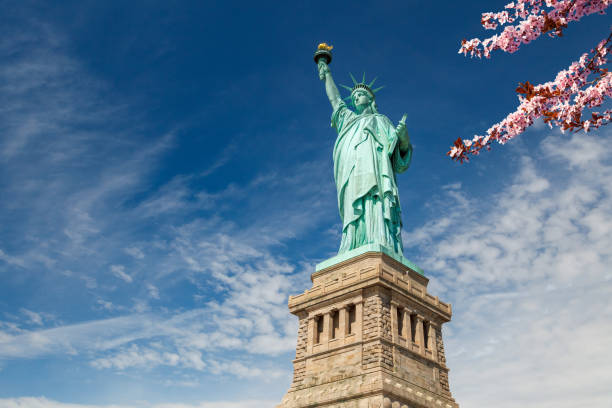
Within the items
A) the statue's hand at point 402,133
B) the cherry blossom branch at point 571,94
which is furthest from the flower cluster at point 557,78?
the statue's hand at point 402,133

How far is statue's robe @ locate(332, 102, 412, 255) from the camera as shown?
26.8m

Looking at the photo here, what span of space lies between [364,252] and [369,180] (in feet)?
14.2

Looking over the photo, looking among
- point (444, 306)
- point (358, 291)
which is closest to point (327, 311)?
point (358, 291)

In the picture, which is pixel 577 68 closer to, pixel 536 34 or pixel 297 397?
pixel 536 34

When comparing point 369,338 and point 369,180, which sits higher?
point 369,180

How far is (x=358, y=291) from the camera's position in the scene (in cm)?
2358

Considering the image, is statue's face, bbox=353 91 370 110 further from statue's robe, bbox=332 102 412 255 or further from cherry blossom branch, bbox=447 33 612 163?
cherry blossom branch, bbox=447 33 612 163

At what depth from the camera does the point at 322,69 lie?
35094 mm

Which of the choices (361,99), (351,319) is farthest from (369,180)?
(351,319)

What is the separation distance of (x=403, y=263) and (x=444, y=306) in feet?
9.69

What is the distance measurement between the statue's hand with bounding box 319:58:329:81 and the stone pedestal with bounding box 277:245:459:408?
1397cm

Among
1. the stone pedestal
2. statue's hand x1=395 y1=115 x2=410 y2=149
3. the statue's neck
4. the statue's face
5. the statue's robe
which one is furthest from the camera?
the statue's face

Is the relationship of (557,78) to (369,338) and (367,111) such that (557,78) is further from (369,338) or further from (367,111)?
(367,111)

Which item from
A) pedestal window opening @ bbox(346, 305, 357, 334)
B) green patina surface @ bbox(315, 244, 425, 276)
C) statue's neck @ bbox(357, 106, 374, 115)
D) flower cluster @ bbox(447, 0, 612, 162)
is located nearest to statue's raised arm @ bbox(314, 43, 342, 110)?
statue's neck @ bbox(357, 106, 374, 115)
